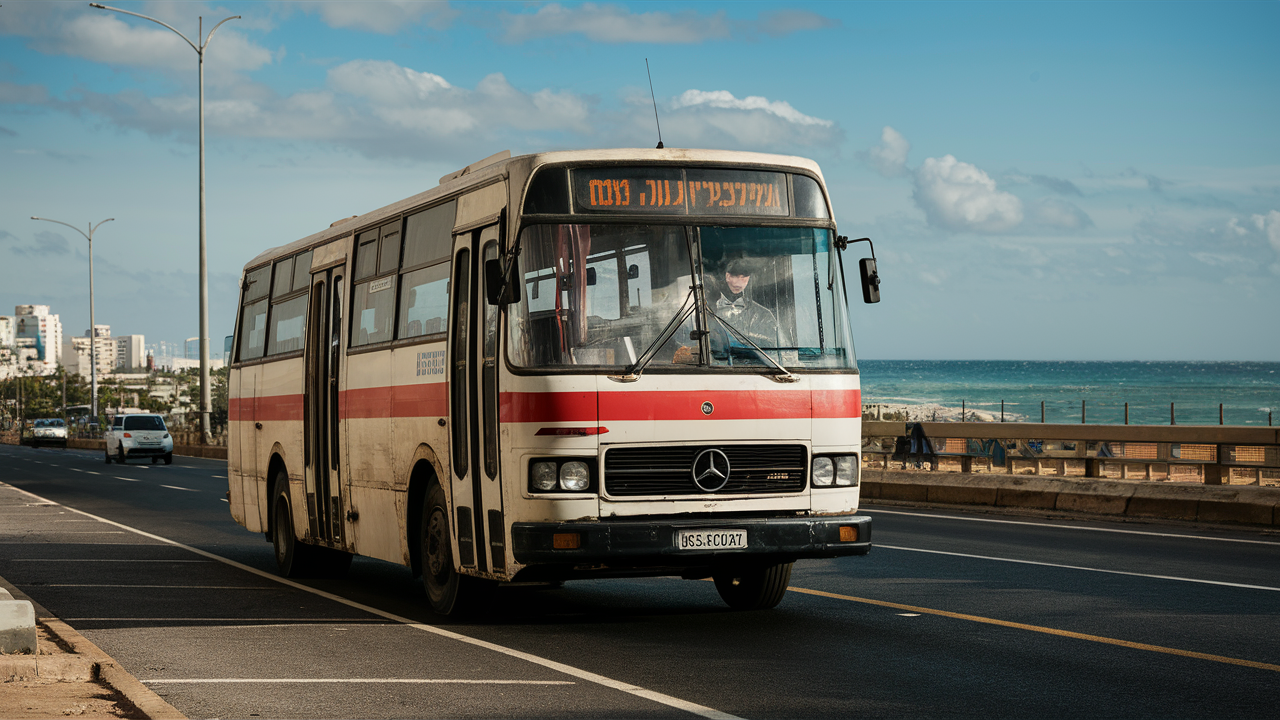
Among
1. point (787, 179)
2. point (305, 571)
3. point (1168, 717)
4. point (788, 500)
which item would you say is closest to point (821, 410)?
point (788, 500)

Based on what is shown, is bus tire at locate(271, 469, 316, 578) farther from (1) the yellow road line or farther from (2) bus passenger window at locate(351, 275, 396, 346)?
(1) the yellow road line

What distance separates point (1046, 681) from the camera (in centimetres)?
764

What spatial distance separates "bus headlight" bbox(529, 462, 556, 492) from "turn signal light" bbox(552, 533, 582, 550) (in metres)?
0.31

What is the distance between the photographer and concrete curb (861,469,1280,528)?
16.9m

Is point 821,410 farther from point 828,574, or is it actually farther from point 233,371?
point 233,371

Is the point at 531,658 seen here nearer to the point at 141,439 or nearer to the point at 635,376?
the point at 635,376

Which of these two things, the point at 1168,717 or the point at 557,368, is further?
the point at 557,368

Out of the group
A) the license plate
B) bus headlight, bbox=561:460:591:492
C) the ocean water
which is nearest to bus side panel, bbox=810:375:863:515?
the license plate

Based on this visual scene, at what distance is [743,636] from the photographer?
370 inches

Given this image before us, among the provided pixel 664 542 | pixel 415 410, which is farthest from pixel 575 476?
pixel 415 410

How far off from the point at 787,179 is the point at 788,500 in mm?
2218

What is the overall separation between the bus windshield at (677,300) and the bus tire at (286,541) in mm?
5476

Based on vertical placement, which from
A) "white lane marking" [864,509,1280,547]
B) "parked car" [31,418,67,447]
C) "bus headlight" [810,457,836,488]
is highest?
"parked car" [31,418,67,447]

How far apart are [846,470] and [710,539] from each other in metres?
1.18
